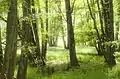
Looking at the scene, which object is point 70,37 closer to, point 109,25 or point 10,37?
point 109,25

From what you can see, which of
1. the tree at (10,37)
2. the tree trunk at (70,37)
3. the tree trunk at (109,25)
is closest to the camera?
the tree at (10,37)

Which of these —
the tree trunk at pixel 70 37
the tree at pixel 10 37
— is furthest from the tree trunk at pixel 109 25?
the tree at pixel 10 37

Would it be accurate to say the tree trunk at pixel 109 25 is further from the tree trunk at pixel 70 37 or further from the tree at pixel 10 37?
the tree at pixel 10 37

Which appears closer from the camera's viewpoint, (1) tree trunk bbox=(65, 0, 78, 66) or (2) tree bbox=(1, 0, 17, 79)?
Answer: (2) tree bbox=(1, 0, 17, 79)

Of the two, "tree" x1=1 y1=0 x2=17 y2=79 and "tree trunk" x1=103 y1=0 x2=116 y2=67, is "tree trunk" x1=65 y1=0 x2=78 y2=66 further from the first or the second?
"tree" x1=1 y1=0 x2=17 y2=79

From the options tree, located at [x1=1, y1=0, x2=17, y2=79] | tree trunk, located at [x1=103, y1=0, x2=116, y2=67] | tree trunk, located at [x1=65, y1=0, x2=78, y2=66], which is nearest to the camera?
tree, located at [x1=1, y1=0, x2=17, y2=79]

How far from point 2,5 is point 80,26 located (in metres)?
13.3

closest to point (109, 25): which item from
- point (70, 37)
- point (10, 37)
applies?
point (70, 37)

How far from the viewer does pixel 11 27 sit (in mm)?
10391

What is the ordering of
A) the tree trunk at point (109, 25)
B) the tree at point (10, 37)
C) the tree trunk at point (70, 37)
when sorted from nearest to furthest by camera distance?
the tree at point (10, 37) → the tree trunk at point (109, 25) → the tree trunk at point (70, 37)

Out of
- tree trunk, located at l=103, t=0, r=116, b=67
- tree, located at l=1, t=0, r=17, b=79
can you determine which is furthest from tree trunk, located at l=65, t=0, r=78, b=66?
tree, located at l=1, t=0, r=17, b=79

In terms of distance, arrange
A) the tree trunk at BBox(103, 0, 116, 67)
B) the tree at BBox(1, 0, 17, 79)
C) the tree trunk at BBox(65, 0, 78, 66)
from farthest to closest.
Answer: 1. the tree trunk at BBox(65, 0, 78, 66)
2. the tree trunk at BBox(103, 0, 116, 67)
3. the tree at BBox(1, 0, 17, 79)

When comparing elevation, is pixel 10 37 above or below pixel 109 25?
below

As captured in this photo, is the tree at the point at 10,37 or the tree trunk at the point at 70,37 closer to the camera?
the tree at the point at 10,37
